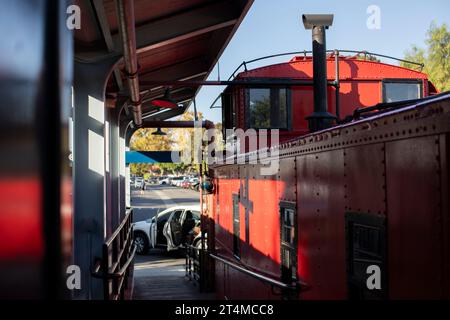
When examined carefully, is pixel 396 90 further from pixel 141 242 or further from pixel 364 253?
pixel 141 242

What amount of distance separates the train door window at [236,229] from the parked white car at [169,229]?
851cm

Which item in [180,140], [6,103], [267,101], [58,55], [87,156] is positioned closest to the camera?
[6,103]

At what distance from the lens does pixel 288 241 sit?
5801 millimetres

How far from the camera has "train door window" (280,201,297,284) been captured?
18.1 ft

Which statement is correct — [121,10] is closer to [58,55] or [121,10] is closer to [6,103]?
[58,55]

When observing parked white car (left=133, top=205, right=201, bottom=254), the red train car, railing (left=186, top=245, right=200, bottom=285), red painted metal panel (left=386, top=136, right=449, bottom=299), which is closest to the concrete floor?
railing (left=186, top=245, right=200, bottom=285)

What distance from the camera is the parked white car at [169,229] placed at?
17562mm

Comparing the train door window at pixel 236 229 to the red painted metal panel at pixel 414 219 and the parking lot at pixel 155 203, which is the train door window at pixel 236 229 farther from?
the parking lot at pixel 155 203

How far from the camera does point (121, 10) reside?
13.8 feet

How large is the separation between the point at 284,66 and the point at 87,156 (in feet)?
15.0

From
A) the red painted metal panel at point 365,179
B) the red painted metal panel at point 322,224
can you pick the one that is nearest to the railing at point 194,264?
the red painted metal panel at point 322,224

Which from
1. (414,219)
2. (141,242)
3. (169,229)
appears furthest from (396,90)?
(141,242)

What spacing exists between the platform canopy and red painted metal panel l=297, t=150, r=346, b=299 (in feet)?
8.48

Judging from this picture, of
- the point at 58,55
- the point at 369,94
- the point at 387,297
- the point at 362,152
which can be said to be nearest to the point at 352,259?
the point at 387,297
